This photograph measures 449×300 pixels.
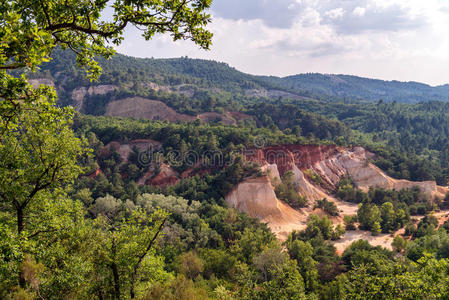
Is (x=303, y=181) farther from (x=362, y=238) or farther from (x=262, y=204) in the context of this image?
(x=362, y=238)

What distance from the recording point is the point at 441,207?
A: 52.5 m

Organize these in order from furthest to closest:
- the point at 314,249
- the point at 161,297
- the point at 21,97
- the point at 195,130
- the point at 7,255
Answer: the point at 195,130 → the point at 314,249 → the point at 161,297 → the point at 7,255 → the point at 21,97

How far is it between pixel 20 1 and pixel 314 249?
1304 inches

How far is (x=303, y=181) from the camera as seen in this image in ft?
176

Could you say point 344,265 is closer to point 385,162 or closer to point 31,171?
point 31,171

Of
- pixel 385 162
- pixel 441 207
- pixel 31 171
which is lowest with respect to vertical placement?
pixel 441 207

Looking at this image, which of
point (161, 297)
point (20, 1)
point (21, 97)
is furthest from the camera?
point (161, 297)

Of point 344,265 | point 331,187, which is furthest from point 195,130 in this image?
point 344,265

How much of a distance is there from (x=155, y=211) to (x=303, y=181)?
45.5 metres

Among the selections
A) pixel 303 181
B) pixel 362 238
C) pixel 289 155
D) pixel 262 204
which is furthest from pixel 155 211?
pixel 289 155

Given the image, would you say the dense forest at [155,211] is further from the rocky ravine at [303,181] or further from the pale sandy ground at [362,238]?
the rocky ravine at [303,181]

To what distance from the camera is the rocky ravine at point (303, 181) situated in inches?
1735

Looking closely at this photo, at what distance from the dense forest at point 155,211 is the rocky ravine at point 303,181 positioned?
65.8 inches

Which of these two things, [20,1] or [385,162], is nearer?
[20,1]
